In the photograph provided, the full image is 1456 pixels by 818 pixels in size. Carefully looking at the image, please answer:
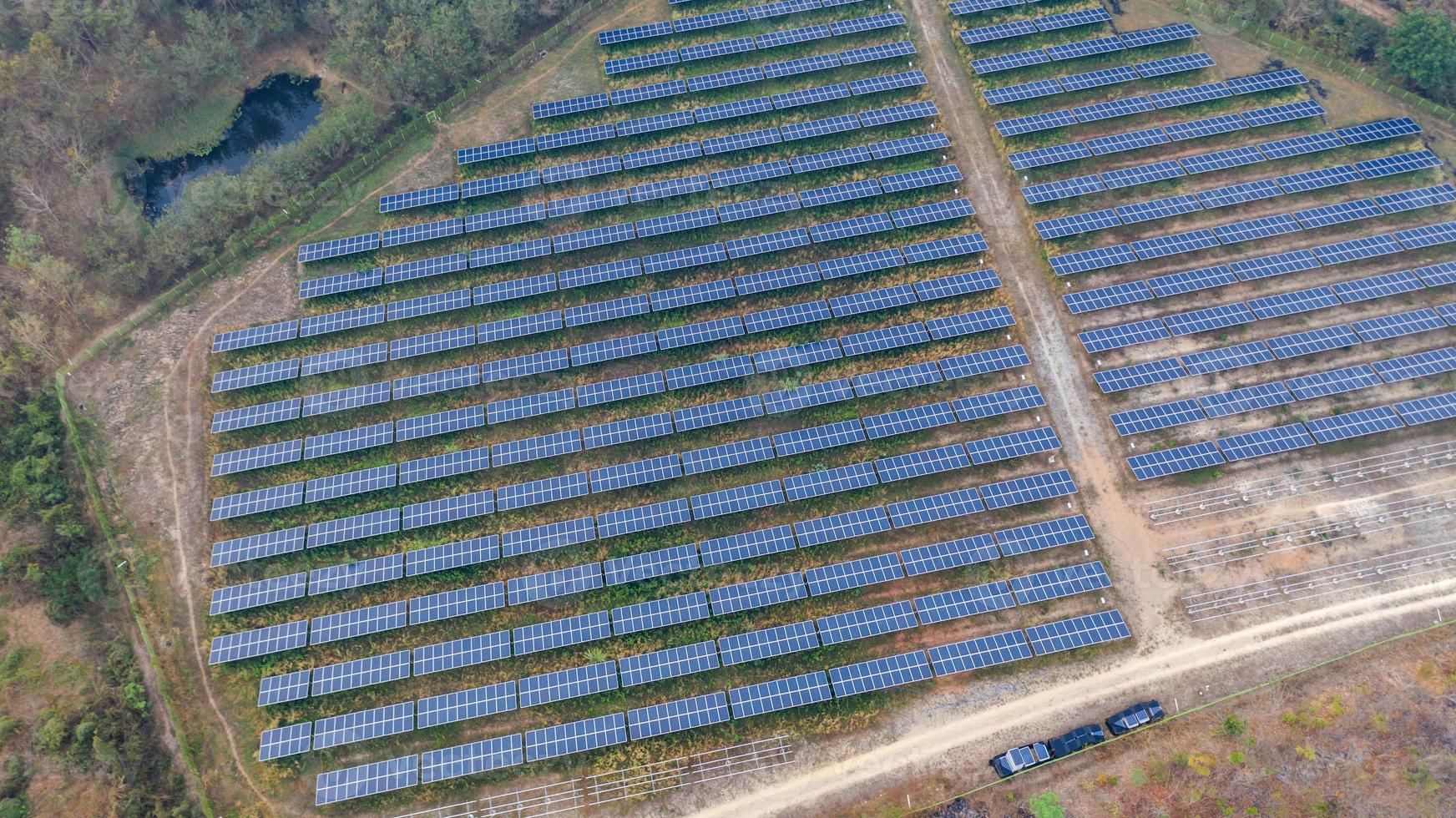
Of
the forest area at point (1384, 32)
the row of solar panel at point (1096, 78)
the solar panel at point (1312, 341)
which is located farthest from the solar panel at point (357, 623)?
the forest area at point (1384, 32)

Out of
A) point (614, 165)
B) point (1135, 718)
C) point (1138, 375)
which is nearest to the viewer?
point (1135, 718)

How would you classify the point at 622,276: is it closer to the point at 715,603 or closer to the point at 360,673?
the point at 715,603

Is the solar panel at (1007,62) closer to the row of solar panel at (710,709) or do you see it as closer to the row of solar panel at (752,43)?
the row of solar panel at (752,43)

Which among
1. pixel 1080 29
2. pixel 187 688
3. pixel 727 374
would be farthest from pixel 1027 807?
pixel 1080 29

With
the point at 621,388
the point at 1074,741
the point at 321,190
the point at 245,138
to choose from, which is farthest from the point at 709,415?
the point at 245,138

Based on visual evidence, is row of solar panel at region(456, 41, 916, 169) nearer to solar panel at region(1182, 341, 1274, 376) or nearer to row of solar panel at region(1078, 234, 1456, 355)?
row of solar panel at region(1078, 234, 1456, 355)

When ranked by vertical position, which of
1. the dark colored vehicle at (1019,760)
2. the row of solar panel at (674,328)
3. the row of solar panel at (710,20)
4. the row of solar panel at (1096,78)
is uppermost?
the row of solar panel at (710,20)

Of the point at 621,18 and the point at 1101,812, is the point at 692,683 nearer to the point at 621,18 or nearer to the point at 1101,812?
the point at 1101,812
